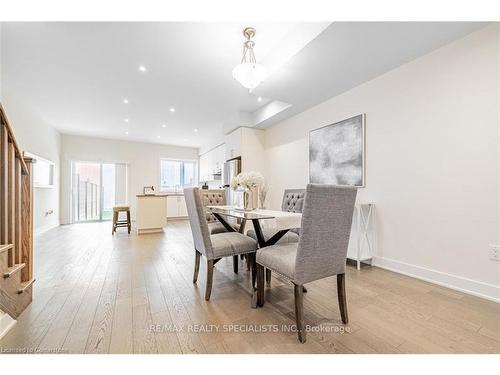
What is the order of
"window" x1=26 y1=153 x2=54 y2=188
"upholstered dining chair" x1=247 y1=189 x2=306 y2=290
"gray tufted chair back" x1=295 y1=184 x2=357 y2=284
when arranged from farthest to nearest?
1. "window" x1=26 y1=153 x2=54 y2=188
2. "upholstered dining chair" x1=247 y1=189 x2=306 y2=290
3. "gray tufted chair back" x1=295 y1=184 x2=357 y2=284

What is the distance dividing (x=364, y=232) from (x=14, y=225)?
356 centimetres

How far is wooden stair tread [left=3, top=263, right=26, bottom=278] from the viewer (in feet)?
4.95

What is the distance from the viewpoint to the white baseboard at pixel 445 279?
1870 millimetres

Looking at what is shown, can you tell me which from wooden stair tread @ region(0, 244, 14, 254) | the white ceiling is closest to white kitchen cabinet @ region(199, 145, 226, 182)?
the white ceiling

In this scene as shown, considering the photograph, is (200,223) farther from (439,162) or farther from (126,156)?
(126,156)

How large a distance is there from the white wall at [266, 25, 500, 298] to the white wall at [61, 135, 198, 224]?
6.53 m

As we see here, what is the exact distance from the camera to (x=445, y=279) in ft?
7.01

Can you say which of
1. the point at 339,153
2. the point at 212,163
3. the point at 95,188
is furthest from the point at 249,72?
the point at 95,188

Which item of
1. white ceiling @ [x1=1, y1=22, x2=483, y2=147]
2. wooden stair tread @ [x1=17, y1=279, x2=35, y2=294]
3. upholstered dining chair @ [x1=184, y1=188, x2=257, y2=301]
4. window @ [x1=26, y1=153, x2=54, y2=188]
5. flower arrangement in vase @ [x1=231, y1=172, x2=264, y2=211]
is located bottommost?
wooden stair tread @ [x1=17, y1=279, x2=35, y2=294]

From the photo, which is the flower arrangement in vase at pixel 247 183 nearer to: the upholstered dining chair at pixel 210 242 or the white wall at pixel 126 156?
the upholstered dining chair at pixel 210 242

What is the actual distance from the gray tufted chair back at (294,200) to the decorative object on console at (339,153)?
29.9 inches

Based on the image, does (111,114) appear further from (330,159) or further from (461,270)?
(461,270)

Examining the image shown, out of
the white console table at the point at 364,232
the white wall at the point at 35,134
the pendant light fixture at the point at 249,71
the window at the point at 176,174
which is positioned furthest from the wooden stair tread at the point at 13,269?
the window at the point at 176,174

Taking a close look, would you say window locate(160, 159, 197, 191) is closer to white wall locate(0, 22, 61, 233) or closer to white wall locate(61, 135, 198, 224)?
white wall locate(61, 135, 198, 224)
